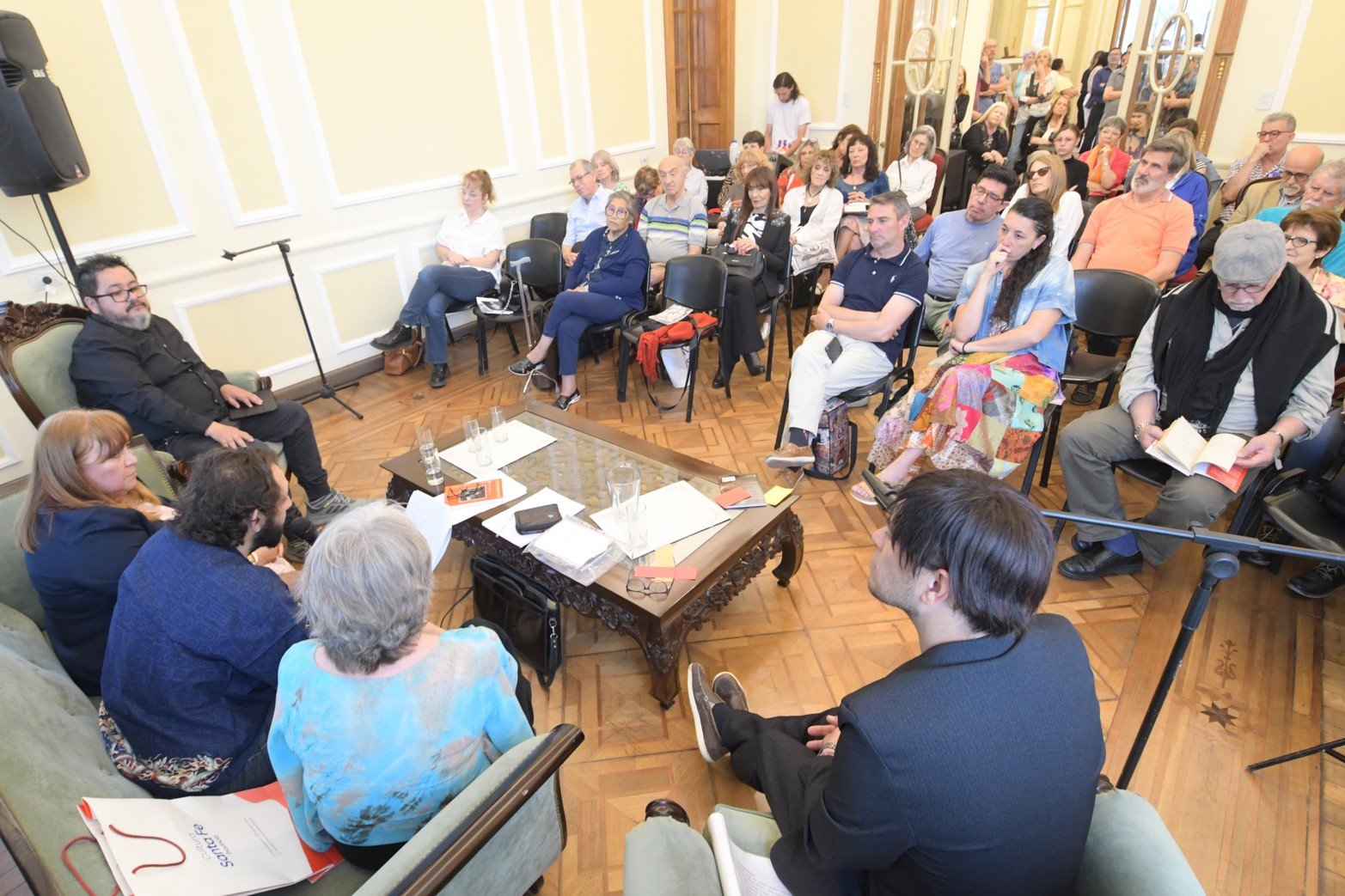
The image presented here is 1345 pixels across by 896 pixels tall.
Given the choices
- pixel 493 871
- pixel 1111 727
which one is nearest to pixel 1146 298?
pixel 1111 727

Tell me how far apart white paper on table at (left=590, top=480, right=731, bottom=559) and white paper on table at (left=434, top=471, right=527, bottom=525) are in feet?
1.06

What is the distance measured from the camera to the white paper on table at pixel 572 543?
211 cm

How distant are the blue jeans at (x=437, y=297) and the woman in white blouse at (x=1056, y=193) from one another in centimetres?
333

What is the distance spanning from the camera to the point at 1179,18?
5.73 metres

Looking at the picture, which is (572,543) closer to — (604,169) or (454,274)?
(454,274)

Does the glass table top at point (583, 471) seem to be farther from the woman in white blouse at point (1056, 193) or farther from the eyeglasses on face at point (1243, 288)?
the woman in white blouse at point (1056, 193)

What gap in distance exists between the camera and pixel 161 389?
2855mm

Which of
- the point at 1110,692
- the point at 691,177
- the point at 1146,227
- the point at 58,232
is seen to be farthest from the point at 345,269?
the point at 1146,227

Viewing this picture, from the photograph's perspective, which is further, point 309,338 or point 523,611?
point 309,338

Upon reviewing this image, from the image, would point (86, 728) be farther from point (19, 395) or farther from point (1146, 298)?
point (1146, 298)

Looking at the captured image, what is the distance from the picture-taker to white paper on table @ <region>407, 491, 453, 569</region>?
6.87 feet

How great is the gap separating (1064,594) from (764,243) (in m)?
2.70

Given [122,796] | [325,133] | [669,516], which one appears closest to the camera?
[122,796]

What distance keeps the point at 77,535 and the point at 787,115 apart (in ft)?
24.7
